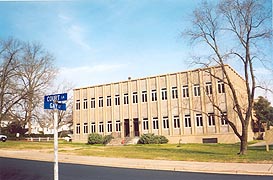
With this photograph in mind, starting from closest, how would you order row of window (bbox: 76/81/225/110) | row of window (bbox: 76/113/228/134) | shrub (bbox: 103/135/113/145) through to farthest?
1. row of window (bbox: 76/113/228/134)
2. row of window (bbox: 76/81/225/110)
3. shrub (bbox: 103/135/113/145)

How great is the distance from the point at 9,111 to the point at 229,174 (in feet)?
46.1

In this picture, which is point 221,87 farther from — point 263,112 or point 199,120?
point 263,112

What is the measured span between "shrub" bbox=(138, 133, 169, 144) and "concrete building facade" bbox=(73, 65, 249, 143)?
3.22 feet

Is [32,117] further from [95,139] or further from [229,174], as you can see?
[229,174]

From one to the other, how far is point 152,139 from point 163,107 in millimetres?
3730

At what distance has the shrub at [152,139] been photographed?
29.8m

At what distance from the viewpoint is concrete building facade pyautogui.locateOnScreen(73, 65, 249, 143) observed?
28.8 m

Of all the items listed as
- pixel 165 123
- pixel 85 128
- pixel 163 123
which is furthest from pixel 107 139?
pixel 165 123

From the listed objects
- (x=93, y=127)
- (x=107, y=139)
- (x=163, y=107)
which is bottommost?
(x=107, y=139)

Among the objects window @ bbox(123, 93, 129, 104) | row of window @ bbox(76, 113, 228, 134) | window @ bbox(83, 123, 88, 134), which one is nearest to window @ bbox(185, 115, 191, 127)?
row of window @ bbox(76, 113, 228, 134)

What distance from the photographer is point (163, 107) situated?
104 ft

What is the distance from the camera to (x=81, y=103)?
123 ft

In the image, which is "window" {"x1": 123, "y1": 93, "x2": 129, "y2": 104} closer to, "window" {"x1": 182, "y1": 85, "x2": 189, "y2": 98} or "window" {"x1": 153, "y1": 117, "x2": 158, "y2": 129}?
"window" {"x1": 153, "y1": 117, "x2": 158, "y2": 129}

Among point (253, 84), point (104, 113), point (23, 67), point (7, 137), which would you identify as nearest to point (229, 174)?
point (253, 84)
